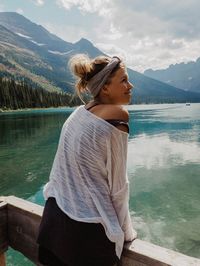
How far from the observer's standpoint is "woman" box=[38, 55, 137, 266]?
2.03 m

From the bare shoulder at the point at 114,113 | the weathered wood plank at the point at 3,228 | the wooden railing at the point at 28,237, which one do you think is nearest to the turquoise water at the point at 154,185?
the weathered wood plank at the point at 3,228

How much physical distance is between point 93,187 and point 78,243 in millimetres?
390

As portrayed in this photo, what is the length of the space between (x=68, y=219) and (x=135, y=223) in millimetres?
9729

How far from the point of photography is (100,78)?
232 cm

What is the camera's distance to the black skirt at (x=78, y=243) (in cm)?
201

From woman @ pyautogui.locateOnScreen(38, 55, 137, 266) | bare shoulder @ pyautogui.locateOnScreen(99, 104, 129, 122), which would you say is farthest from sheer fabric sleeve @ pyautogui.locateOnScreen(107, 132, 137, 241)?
bare shoulder @ pyautogui.locateOnScreen(99, 104, 129, 122)

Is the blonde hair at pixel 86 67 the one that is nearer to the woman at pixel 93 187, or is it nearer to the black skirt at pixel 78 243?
the woman at pixel 93 187

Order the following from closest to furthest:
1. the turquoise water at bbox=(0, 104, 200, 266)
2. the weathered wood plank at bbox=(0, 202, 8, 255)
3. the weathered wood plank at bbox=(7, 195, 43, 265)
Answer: the weathered wood plank at bbox=(7, 195, 43, 265) → the weathered wood plank at bbox=(0, 202, 8, 255) → the turquoise water at bbox=(0, 104, 200, 266)

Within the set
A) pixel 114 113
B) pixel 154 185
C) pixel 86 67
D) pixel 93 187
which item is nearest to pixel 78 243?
pixel 93 187

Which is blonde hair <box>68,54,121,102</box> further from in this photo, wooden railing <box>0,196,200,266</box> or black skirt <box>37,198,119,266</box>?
wooden railing <box>0,196,200,266</box>

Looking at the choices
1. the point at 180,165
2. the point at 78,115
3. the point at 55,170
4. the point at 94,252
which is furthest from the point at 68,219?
the point at 180,165

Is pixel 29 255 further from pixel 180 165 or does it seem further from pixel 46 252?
pixel 180 165

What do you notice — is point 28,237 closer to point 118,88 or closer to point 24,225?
point 24,225

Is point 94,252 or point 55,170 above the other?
point 55,170
